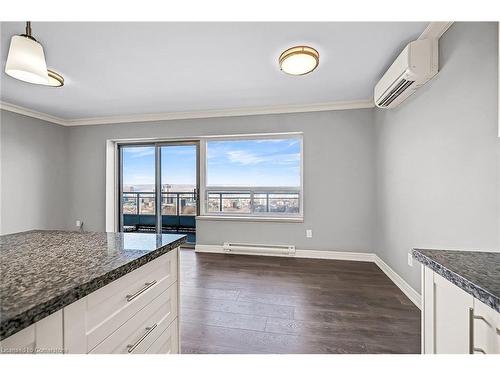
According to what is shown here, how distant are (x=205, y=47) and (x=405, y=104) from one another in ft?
6.85

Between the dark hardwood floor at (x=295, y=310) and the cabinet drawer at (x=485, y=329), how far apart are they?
108cm

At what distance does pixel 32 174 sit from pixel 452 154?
561 centimetres

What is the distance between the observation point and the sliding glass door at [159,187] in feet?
14.2

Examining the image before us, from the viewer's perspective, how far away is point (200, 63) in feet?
7.91

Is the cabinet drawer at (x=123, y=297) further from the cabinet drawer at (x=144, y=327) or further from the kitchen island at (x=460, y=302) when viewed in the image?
the kitchen island at (x=460, y=302)

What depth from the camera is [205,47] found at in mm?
2129

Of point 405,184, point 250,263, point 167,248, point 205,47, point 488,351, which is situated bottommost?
point 250,263

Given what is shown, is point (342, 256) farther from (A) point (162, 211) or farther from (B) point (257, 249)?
(A) point (162, 211)

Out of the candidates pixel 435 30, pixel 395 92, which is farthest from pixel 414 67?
pixel 395 92

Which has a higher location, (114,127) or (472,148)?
(114,127)

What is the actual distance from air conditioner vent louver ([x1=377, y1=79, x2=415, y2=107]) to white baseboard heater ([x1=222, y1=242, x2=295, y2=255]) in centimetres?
234

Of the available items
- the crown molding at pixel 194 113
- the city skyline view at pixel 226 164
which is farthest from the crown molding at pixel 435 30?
the city skyline view at pixel 226 164
